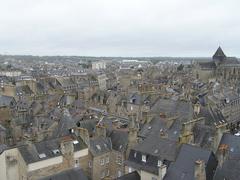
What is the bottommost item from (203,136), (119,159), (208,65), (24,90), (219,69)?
(119,159)

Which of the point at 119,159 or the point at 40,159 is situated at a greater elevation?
the point at 40,159

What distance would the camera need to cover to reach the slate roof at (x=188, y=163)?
23375 millimetres

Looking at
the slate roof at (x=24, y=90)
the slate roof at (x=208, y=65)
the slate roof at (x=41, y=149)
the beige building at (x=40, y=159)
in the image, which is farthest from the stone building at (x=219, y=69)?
the beige building at (x=40, y=159)

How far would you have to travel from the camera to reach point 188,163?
78.3 ft

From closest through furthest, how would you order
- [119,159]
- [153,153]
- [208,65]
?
[153,153], [119,159], [208,65]

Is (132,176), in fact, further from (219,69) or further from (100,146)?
(219,69)

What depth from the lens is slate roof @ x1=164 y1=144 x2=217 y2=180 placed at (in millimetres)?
23375

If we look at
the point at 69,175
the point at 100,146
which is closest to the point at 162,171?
the point at 69,175

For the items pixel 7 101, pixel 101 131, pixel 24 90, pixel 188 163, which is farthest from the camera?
pixel 24 90

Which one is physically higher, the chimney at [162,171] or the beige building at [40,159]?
the chimney at [162,171]

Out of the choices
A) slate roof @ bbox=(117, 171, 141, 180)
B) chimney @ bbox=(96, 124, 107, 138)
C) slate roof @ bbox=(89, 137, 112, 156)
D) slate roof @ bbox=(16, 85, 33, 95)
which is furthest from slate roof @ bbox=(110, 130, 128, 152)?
slate roof @ bbox=(16, 85, 33, 95)

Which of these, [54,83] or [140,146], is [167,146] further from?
[54,83]

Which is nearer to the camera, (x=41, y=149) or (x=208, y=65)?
(x=41, y=149)

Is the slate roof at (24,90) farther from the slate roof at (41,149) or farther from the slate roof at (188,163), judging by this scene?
the slate roof at (188,163)
